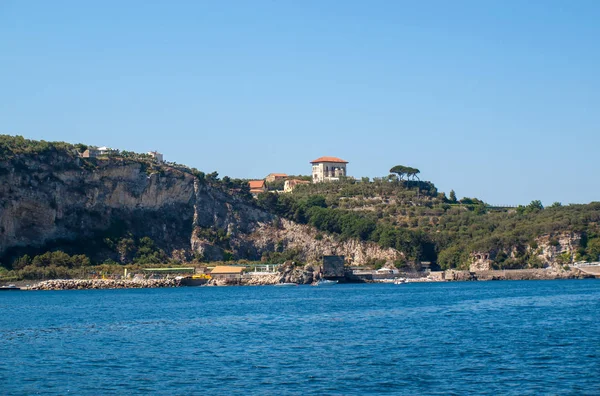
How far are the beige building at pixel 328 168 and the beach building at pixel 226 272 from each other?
6835cm

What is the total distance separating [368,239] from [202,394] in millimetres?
99972

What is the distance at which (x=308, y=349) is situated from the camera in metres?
33.0

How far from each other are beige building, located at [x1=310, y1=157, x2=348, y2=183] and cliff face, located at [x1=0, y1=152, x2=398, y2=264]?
46.3 m

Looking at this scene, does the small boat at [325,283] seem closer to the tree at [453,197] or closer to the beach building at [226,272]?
the beach building at [226,272]

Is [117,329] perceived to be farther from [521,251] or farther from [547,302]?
[521,251]

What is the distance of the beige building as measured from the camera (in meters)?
172

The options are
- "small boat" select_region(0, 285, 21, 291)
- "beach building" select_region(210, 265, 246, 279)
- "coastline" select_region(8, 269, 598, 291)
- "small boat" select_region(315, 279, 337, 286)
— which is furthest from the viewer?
"beach building" select_region(210, 265, 246, 279)

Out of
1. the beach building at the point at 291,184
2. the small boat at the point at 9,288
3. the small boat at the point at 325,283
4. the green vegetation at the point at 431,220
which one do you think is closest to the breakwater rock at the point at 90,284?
the small boat at the point at 9,288

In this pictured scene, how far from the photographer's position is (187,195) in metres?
119

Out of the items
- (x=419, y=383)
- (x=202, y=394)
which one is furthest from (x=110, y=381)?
(x=419, y=383)

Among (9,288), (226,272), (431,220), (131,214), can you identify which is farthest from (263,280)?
(431,220)

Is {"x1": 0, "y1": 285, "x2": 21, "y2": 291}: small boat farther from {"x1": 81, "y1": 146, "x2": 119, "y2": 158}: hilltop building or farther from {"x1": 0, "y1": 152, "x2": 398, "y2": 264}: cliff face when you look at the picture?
{"x1": 81, "y1": 146, "x2": 119, "y2": 158}: hilltop building

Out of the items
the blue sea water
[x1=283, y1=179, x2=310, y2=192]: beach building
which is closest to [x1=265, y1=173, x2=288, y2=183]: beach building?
[x1=283, y1=179, x2=310, y2=192]: beach building

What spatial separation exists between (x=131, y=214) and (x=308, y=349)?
83533mm
